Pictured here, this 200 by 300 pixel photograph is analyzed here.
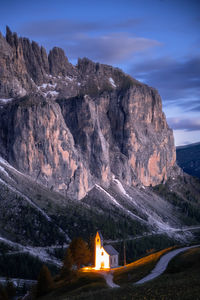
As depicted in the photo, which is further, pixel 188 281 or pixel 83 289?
pixel 83 289

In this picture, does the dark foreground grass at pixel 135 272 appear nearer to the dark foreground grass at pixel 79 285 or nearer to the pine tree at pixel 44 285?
the dark foreground grass at pixel 79 285

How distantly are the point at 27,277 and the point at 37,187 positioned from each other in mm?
65157

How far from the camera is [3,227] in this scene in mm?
142500

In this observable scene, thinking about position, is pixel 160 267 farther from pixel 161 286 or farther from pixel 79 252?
pixel 79 252

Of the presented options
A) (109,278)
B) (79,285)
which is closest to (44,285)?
(79,285)

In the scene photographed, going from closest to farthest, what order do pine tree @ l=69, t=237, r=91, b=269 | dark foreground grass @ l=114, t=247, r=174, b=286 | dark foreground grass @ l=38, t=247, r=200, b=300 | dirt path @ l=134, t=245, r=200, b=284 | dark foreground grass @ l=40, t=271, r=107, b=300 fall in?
dark foreground grass @ l=38, t=247, r=200, b=300, dirt path @ l=134, t=245, r=200, b=284, dark foreground grass @ l=40, t=271, r=107, b=300, dark foreground grass @ l=114, t=247, r=174, b=286, pine tree @ l=69, t=237, r=91, b=269

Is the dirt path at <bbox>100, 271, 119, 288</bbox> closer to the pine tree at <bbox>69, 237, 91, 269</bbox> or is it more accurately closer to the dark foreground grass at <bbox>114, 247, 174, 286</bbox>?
the dark foreground grass at <bbox>114, 247, 174, 286</bbox>

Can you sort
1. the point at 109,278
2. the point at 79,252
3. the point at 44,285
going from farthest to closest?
the point at 79,252
the point at 44,285
the point at 109,278

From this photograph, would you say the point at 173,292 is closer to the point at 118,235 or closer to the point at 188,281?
the point at 188,281

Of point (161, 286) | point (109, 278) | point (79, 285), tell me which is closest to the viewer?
point (161, 286)

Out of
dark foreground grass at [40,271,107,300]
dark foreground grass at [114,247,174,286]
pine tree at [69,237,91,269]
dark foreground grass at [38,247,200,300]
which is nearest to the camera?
dark foreground grass at [38,247,200,300]

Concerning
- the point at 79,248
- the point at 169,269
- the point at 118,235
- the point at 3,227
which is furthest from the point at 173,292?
the point at 118,235

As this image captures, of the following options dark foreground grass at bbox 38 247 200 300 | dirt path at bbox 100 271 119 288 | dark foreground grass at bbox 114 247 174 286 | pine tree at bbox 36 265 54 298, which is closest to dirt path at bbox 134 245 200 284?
dark foreground grass at bbox 114 247 174 286

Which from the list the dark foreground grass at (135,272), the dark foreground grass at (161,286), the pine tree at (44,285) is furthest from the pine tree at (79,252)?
the dark foreground grass at (161,286)
